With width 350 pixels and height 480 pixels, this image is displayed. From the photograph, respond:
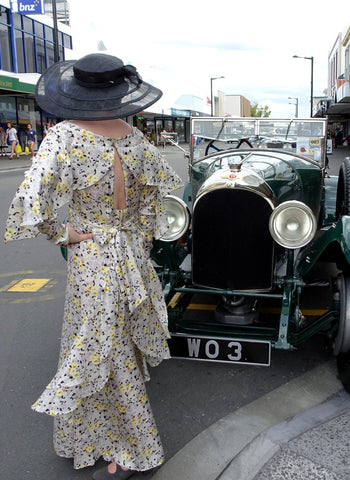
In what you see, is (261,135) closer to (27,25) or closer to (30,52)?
(27,25)

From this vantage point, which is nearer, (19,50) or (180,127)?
(19,50)

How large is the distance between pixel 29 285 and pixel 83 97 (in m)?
3.50

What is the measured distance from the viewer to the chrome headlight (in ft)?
11.3

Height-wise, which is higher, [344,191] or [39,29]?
[39,29]

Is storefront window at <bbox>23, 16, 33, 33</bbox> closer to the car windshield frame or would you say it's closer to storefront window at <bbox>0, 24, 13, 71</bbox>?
storefront window at <bbox>0, 24, 13, 71</bbox>

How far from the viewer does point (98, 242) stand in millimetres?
2098

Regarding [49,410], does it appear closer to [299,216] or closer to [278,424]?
[278,424]

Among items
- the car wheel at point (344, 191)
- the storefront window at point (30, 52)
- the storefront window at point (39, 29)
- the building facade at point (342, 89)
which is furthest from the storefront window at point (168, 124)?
the car wheel at point (344, 191)

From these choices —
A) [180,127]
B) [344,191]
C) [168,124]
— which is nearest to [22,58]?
[168,124]

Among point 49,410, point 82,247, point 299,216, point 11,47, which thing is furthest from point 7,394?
point 11,47

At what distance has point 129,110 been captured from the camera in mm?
2115

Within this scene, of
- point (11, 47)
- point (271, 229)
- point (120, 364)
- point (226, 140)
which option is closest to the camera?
point (120, 364)

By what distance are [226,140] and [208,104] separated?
54517mm

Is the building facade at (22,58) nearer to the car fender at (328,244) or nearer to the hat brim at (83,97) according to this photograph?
the car fender at (328,244)
